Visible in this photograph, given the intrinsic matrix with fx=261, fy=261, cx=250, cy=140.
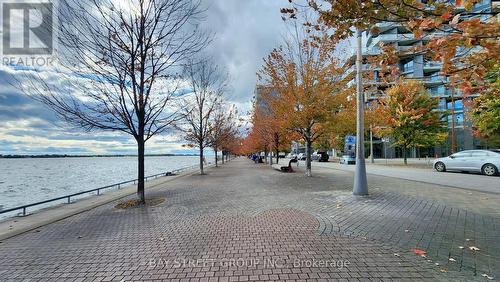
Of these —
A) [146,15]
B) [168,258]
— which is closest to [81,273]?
[168,258]

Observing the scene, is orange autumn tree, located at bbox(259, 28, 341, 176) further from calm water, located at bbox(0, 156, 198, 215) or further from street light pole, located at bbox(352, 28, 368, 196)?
calm water, located at bbox(0, 156, 198, 215)

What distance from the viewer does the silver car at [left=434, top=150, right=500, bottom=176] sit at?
15.0 meters

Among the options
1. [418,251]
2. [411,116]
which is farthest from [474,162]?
[418,251]

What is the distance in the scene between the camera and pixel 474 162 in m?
16.1

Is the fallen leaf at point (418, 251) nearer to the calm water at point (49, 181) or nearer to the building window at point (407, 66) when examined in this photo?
the calm water at point (49, 181)

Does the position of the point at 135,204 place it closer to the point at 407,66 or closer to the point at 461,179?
the point at 461,179

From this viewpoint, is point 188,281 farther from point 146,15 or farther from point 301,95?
point 301,95

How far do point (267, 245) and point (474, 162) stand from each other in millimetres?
17717

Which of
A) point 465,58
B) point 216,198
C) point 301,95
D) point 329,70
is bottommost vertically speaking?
point 216,198

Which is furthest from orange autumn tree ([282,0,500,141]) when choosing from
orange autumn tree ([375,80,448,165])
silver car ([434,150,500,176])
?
orange autumn tree ([375,80,448,165])

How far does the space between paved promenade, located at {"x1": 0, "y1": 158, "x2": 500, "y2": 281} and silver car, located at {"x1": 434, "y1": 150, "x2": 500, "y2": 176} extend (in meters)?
11.0

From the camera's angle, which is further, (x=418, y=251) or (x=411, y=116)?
(x=411, y=116)

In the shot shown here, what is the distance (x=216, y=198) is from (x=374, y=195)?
5.58 meters

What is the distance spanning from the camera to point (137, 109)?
30.7 ft
